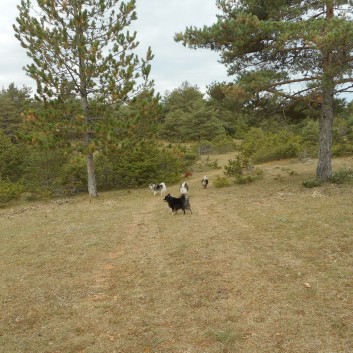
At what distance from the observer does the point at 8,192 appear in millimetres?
20219

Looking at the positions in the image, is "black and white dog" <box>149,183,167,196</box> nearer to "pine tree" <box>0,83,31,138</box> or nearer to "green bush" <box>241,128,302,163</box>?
"green bush" <box>241,128,302,163</box>

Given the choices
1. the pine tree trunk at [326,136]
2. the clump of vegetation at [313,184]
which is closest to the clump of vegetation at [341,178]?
the pine tree trunk at [326,136]

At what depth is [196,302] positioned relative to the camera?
6.25m

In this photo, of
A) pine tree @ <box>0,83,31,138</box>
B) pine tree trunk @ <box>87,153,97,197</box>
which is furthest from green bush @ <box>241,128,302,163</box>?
pine tree @ <box>0,83,31,138</box>

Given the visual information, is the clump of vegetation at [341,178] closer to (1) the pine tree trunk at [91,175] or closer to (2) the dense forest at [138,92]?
(2) the dense forest at [138,92]

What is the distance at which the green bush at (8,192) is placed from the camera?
20094mm

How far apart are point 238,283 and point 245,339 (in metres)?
1.83

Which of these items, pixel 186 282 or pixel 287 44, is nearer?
pixel 186 282

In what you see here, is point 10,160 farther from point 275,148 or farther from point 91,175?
point 275,148

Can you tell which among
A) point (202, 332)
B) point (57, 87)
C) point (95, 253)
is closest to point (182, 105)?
point (57, 87)

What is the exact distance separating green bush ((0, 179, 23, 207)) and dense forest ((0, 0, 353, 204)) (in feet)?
0.20

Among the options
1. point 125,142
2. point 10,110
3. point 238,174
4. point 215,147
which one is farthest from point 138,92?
point 10,110

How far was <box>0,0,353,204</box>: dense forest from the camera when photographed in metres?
13.9

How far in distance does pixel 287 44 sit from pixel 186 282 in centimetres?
1117
